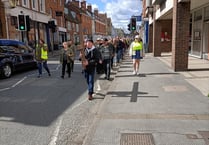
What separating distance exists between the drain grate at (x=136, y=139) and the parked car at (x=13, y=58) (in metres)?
8.72

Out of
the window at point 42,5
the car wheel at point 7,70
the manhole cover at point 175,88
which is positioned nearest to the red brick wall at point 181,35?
the manhole cover at point 175,88

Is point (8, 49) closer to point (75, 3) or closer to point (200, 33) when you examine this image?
point (200, 33)

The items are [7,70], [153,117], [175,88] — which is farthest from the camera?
[7,70]

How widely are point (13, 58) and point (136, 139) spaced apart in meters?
9.92

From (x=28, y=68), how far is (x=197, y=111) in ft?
35.1

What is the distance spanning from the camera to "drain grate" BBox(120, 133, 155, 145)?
167 inches

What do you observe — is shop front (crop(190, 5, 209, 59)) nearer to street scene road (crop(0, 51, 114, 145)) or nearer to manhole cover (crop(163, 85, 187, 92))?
manhole cover (crop(163, 85, 187, 92))

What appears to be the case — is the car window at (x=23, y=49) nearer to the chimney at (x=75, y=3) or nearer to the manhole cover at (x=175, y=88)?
the manhole cover at (x=175, y=88)

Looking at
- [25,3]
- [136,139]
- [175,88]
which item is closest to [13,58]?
[175,88]

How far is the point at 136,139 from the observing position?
14.4 ft

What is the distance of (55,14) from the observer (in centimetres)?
3844

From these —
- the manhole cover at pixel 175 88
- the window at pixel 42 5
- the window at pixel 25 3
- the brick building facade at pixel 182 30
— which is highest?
the window at pixel 42 5

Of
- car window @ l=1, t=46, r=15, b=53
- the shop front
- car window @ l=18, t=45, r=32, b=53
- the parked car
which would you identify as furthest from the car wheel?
the shop front

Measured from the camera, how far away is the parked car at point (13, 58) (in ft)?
39.4
